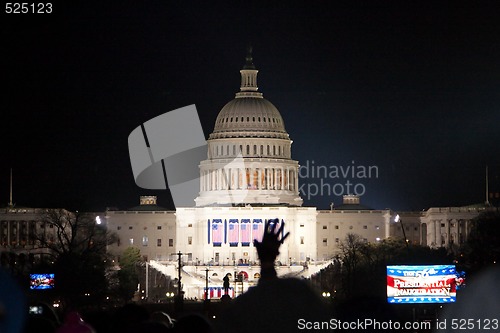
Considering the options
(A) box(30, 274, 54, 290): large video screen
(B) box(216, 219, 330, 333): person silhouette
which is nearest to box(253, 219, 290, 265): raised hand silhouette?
(B) box(216, 219, 330, 333): person silhouette

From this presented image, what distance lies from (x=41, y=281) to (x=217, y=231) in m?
126

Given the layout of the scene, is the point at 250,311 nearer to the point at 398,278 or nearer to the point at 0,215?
the point at 398,278

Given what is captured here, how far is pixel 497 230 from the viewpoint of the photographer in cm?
7806

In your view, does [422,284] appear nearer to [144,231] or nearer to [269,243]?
[269,243]

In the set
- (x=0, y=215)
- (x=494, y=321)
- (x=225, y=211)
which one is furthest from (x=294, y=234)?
(x=494, y=321)

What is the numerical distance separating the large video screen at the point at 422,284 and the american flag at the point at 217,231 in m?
151

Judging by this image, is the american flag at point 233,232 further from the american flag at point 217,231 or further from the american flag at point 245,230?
the american flag at point 217,231

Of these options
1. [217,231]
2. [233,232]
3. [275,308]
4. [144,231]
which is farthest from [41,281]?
[144,231]

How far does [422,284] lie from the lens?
45406 millimetres

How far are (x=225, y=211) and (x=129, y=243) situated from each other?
39.5 ft

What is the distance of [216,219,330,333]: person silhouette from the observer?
15633 mm

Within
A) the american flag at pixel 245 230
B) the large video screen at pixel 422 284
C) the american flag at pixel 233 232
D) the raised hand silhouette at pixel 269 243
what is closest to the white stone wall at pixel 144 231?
the american flag at pixel 233 232

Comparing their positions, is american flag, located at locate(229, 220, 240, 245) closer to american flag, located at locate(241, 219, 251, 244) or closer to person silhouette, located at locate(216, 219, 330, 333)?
american flag, located at locate(241, 219, 251, 244)

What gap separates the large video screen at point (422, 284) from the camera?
1761 inches
